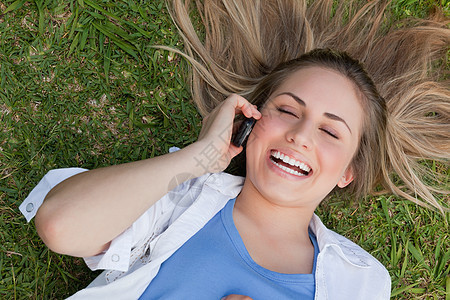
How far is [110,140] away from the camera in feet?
10.4

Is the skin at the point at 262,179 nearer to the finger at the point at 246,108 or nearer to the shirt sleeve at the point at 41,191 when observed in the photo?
the finger at the point at 246,108

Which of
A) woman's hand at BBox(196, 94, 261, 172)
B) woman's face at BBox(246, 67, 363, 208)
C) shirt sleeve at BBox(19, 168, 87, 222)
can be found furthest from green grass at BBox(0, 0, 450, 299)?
woman's face at BBox(246, 67, 363, 208)

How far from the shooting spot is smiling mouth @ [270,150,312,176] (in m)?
2.48

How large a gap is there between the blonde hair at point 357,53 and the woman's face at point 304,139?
0.65m

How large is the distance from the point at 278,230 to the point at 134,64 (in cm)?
149

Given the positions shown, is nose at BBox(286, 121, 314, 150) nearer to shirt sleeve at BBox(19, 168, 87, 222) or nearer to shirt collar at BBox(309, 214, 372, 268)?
shirt collar at BBox(309, 214, 372, 268)

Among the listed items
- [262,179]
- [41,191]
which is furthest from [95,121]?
[262,179]

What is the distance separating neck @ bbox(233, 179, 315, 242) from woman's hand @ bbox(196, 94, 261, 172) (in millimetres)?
276

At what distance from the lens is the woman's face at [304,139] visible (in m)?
2.47

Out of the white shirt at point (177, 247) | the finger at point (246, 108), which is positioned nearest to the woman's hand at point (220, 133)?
the finger at point (246, 108)

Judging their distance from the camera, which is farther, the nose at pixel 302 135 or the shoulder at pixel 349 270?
the shoulder at pixel 349 270

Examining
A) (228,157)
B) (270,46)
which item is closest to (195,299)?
(228,157)

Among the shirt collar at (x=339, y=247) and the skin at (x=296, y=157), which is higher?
the skin at (x=296, y=157)

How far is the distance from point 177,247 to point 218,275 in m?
0.26
